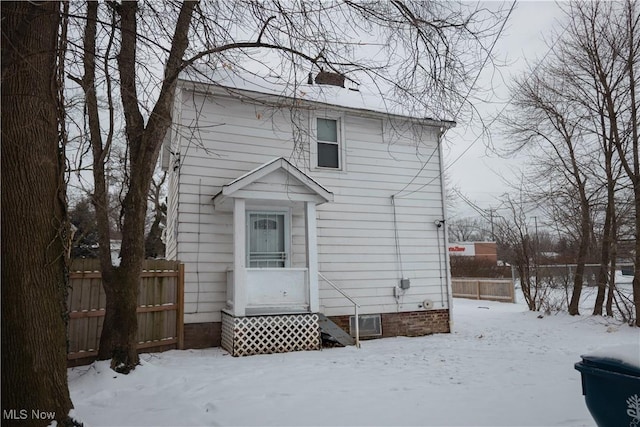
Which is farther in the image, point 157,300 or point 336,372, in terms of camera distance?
point 157,300

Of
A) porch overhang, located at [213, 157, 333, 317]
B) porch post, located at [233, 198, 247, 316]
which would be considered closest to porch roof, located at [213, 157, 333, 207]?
porch overhang, located at [213, 157, 333, 317]

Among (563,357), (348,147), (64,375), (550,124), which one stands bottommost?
(563,357)

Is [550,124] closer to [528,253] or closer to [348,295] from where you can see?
[528,253]

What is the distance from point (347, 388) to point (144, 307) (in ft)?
14.1

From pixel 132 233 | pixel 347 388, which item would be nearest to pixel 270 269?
pixel 132 233

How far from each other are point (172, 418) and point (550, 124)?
530 inches

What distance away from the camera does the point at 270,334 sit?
8102 mm

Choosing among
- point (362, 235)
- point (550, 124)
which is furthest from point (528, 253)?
point (362, 235)

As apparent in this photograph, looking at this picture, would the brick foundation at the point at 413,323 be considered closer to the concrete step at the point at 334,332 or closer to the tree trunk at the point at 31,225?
the concrete step at the point at 334,332

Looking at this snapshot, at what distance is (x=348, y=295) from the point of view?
9820 mm

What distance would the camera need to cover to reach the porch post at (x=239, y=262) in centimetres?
793

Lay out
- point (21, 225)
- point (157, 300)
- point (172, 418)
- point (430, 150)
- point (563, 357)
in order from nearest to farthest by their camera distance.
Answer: point (21, 225) → point (172, 418) → point (563, 357) → point (157, 300) → point (430, 150)

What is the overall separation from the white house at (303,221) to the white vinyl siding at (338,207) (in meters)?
0.03

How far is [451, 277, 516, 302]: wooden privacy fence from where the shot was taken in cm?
1862
